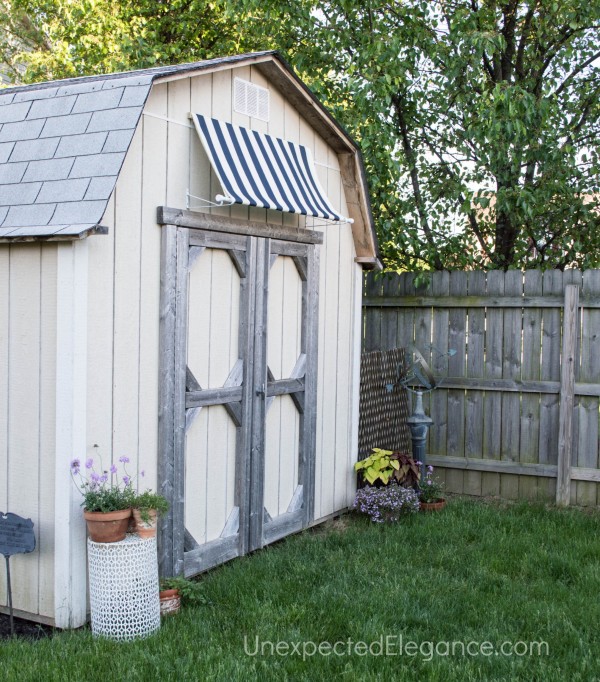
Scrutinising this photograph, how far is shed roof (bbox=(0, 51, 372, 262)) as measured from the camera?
13.7ft

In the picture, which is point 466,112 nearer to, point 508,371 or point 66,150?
point 508,371

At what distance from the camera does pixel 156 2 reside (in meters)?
11.9

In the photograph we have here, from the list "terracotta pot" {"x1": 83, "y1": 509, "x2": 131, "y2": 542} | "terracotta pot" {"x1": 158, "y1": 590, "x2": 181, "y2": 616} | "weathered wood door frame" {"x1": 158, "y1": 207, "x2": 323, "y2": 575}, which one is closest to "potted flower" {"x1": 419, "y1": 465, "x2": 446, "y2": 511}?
"weathered wood door frame" {"x1": 158, "y1": 207, "x2": 323, "y2": 575}

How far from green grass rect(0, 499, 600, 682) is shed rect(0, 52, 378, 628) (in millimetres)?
461

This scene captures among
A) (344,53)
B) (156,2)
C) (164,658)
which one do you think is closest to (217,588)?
(164,658)

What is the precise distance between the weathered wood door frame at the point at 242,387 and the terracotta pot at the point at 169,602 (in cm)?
36

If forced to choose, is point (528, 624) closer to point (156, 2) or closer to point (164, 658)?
point (164, 658)

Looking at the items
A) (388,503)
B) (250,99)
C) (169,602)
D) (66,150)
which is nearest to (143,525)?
(169,602)

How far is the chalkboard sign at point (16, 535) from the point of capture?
163 inches

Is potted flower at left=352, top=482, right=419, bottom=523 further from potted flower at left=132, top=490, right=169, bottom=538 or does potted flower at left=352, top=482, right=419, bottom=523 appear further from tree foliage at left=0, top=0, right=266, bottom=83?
tree foliage at left=0, top=0, right=266, bottom=83

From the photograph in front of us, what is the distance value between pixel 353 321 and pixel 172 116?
275cm

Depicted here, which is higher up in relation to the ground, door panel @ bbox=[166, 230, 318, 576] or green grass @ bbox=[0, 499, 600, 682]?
door panel @ bbox=[166, 230, 318, 576]

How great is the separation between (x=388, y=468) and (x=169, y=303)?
9.40 feet

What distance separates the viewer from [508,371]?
7328mm
